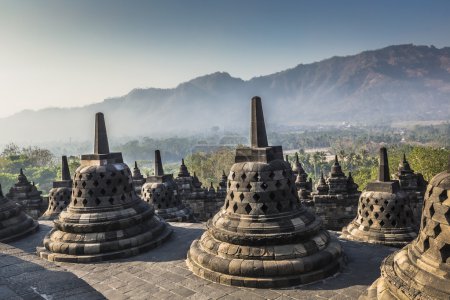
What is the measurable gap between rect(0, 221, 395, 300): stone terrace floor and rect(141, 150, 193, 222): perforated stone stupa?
722 cm

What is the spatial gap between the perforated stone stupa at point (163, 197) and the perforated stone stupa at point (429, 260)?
1323cm

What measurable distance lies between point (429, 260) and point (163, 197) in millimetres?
14156

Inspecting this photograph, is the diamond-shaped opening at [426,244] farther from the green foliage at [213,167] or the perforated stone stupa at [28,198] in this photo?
the green foliage at [213,167]

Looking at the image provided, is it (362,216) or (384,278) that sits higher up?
(384,278)

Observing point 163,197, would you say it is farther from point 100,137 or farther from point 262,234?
point 262,234

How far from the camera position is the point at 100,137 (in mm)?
10766

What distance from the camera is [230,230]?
8031mm

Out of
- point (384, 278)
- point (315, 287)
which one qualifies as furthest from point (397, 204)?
point (384, 278)

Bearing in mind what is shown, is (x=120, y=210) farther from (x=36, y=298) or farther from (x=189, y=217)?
(x=189, y=217)

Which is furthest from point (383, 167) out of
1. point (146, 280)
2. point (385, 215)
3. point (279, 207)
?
point (146, 280)

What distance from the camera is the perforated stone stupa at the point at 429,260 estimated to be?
434 cm

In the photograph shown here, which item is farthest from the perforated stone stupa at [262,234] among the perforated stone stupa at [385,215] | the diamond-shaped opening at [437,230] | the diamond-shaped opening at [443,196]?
the perforated stone stupa at [385,215]

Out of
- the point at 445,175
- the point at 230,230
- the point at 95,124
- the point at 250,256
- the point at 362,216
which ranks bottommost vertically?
the point at 362,216

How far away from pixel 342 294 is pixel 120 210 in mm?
6530
